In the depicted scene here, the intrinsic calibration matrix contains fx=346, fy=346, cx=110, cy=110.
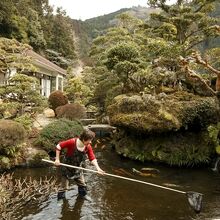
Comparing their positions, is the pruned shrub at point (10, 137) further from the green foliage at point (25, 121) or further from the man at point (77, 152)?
the man at point (77, 152)

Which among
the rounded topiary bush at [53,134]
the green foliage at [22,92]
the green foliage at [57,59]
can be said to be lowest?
the rounded topiary bush at [53,134]

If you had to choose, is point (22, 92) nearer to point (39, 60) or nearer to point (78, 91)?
point (39, 60)

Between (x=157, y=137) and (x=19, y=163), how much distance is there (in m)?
5.74

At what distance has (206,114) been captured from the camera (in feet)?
46.5

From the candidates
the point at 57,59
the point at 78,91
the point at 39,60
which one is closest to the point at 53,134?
the point at 39,60

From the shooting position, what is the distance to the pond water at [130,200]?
27.5ft

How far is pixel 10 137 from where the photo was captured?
1208 cm

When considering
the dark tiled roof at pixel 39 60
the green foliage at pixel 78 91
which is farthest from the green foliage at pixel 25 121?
the green foliage at pixel 78 91

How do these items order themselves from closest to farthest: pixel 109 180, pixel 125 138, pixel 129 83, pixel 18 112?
pixel 109 180
pixel 125 138
pixel 18 112
pixel 129 83

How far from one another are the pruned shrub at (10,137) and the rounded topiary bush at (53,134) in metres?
1.73

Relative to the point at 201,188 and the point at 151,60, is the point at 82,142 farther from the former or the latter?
the point at 151,60

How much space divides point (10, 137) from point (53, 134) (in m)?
2.69

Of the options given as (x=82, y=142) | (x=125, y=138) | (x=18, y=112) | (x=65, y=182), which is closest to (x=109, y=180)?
(x=65, y=182)

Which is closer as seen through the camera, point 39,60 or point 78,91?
point 39,60
